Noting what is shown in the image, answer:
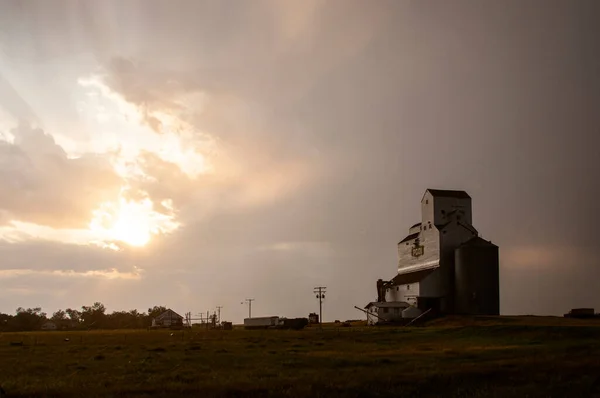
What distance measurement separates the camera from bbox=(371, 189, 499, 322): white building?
311 ft

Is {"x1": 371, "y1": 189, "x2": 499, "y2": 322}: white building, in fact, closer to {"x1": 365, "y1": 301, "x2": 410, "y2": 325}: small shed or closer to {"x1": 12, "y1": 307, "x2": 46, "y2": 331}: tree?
{"x1": 365, "y1": 301, "x2": 410, "y2": 325}: small shed

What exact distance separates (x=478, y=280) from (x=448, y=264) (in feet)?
22.0

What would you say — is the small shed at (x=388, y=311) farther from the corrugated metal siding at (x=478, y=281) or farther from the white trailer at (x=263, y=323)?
the white trailer at (x=263, y=323)

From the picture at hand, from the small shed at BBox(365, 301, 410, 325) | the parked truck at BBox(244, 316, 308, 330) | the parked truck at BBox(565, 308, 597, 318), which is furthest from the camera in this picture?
the parked truck at BBox(244, 316, 308, 330)

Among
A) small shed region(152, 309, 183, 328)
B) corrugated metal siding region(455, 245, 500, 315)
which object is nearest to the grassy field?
corrugated metal siding region(455, 245, 500, 315)

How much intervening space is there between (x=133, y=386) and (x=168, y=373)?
176 inches

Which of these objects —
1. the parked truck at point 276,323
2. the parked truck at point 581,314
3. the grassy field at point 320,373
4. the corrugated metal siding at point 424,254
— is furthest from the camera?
the parked truck at point 276,323

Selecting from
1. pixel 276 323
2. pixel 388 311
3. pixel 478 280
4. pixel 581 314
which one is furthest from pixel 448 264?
pixel 276 323

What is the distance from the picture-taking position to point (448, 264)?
100438mm

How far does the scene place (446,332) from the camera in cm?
6650

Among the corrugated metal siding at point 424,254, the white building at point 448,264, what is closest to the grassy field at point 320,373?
the white building at point 448,264

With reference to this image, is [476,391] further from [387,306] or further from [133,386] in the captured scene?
[387,306]

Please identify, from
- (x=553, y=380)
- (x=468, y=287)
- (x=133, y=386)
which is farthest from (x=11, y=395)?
(x=468, y=287)

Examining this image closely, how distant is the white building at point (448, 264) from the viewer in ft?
311
